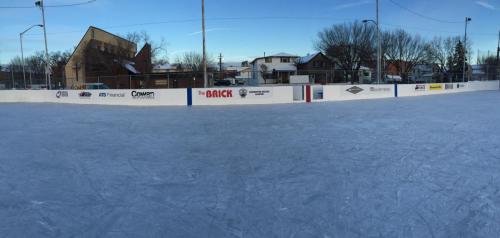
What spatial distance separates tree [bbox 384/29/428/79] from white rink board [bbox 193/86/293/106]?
4053 centimetres

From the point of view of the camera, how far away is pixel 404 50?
185 feet

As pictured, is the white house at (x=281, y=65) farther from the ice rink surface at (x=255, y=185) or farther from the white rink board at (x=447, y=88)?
the ice rink surface at (x=255, y=185)

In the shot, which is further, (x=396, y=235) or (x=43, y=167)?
(x=43, y=167)

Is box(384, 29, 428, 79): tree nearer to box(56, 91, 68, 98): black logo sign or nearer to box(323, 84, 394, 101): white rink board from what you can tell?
box(323, 84, 394, 101): white rink board

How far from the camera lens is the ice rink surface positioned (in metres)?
3.31

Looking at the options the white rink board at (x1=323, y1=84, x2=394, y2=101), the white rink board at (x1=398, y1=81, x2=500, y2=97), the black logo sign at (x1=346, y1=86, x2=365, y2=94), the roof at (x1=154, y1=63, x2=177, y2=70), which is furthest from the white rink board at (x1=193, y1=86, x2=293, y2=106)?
the roof at (x1=154, y1=63, x2=177, y2=70)

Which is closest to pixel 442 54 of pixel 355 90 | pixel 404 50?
pixel 404 50

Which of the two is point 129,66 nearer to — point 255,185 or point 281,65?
point 281,65

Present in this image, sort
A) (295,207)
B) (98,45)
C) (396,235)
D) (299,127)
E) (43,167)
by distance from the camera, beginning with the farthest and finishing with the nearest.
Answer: (98,45) → (299,127) → (43,167) → (295,207) → (396,235)

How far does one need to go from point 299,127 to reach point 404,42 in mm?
53009

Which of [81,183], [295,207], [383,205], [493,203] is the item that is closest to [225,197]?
[295,207]

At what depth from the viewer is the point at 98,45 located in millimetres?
51781

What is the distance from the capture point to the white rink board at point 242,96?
66.3 ft

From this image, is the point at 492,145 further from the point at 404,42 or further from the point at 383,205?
the point at 404,42
